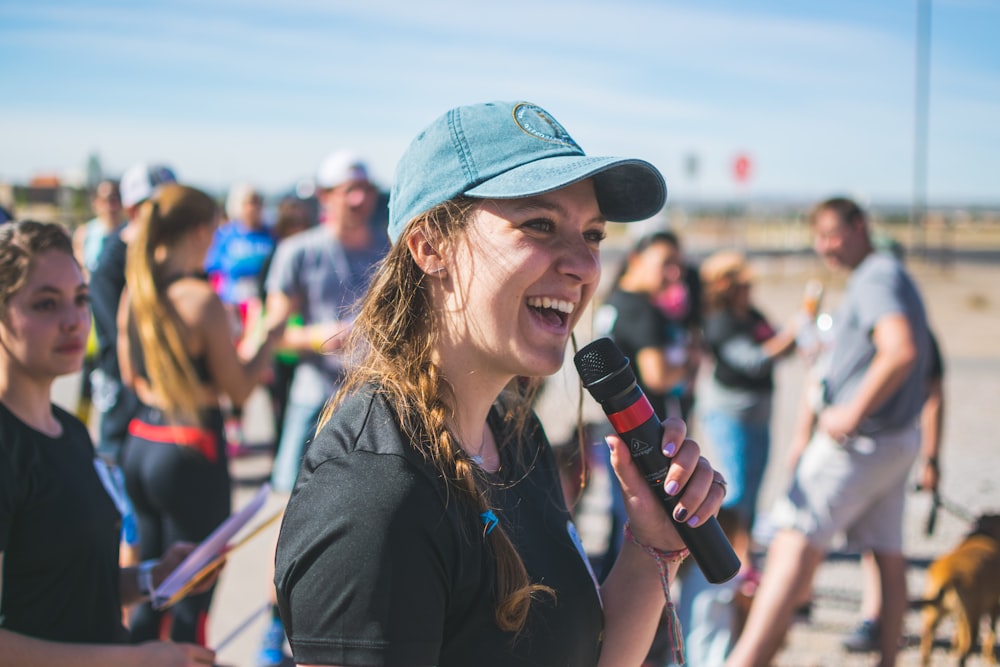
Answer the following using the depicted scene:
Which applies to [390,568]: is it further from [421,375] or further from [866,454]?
[866,454]

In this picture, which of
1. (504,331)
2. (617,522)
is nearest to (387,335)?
(504,331)

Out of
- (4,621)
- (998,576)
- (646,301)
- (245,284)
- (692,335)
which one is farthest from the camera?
(245,284)

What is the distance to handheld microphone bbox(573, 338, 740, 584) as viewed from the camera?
1564 mm

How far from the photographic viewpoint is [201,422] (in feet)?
11.1

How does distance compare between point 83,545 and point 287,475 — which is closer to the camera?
point 83,545

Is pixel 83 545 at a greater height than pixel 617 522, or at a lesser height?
greater

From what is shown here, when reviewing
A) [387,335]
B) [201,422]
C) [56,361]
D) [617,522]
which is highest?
[387,335]

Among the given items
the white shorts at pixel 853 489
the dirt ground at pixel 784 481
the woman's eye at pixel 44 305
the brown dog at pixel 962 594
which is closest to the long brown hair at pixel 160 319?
the dirt ground at pixel 784 481

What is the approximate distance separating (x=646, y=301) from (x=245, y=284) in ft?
14.2

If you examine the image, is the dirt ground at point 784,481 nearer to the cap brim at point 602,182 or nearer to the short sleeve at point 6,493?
the cap brim at point 602,182

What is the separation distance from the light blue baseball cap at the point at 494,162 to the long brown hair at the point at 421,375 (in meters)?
0.04

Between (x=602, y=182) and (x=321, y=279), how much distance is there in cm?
340

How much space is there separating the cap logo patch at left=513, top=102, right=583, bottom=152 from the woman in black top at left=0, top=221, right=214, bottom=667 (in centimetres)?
136

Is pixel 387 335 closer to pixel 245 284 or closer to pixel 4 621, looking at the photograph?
pixel 4 621
